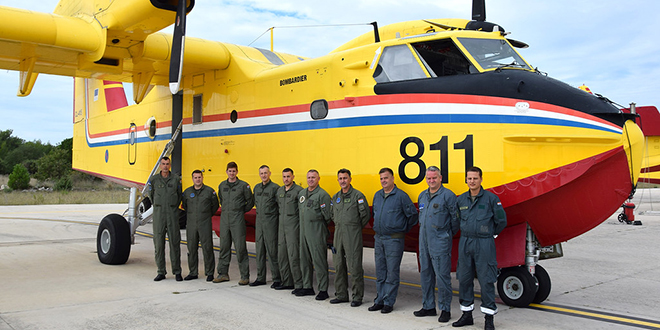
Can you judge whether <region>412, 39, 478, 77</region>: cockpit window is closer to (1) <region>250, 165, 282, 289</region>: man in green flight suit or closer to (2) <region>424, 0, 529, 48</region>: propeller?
(2) <region>424, 0, 529, 48</region>: propeller

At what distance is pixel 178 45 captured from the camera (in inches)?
256

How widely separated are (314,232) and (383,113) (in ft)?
5.65

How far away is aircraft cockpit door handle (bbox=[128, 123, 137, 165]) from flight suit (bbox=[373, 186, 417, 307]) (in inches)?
282

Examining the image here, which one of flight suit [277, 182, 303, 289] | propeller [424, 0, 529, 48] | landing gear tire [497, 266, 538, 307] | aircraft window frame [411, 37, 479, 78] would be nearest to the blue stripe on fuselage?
aircraft window frame [411, 37, 479, 78]

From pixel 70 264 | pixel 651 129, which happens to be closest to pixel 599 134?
pixel 70 264

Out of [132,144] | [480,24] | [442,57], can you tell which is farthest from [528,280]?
[132,144]

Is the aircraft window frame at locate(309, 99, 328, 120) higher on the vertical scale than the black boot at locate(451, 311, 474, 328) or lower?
higher

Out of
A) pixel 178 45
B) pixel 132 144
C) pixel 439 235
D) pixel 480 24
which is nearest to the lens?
pixel 439 235

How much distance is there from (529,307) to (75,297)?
5.58 meters

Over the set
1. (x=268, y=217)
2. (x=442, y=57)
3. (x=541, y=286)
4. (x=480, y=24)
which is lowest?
(x=541, y=286)

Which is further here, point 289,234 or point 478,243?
point 289,234

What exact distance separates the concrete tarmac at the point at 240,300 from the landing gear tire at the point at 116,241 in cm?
21

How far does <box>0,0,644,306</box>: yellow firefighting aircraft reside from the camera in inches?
201

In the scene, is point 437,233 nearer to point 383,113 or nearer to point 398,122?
point 398,122
